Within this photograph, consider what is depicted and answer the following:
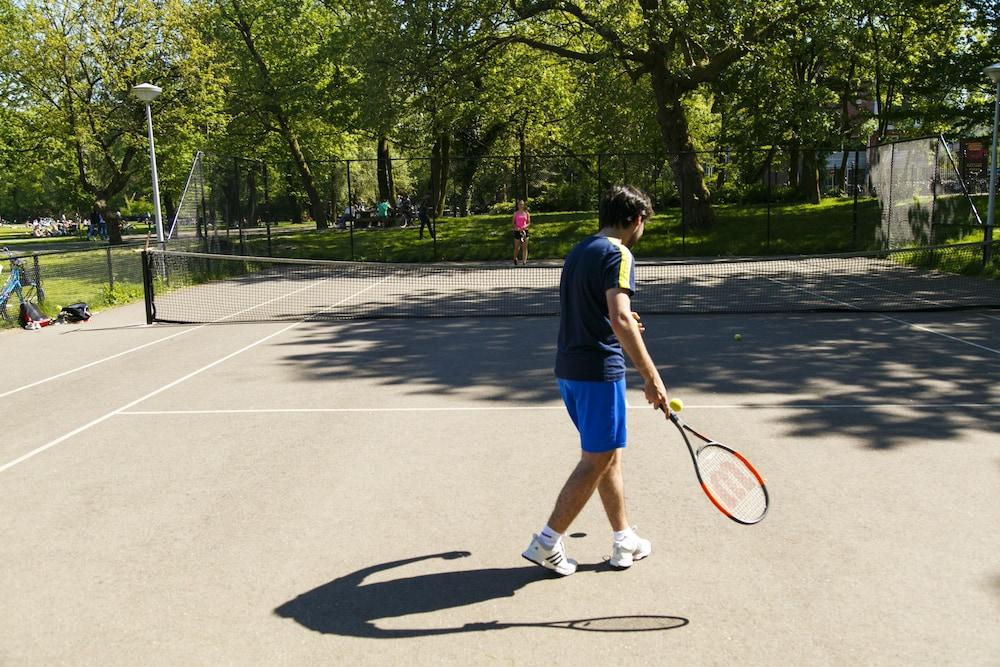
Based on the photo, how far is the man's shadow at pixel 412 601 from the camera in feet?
12.6

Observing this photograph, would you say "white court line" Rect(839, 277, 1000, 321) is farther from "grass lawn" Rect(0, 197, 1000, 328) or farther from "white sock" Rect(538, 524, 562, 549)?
"white sock" Rect(538, 524, 562, 549)

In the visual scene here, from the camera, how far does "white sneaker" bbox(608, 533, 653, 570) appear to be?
4.42 metres

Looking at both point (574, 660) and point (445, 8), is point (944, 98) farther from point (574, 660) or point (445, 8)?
point (574, 660)

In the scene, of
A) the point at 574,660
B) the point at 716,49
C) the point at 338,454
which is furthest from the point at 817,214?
the point at 574,660

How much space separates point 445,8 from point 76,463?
21.8 meters

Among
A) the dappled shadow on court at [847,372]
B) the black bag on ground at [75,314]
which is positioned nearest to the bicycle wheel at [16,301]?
the black bag on ground at [75,314]

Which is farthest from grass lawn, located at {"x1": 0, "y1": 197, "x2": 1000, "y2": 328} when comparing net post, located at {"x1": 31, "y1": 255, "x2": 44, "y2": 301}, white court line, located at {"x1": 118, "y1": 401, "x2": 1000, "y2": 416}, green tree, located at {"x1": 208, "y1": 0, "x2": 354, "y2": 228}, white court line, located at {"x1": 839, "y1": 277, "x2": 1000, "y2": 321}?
white court line, located at {"x1": 118, "y1": 401, "x2": 1000, "y2": 416}

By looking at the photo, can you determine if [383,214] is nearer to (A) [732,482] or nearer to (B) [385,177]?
(B) [385,177]

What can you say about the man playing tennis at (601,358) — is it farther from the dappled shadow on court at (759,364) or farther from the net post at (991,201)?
the net post at (991,201)

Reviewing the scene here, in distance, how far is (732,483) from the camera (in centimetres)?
442

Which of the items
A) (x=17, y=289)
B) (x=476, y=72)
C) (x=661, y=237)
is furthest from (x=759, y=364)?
(x=476, y=72)

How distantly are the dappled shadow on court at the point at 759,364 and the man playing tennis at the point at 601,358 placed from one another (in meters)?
2.68

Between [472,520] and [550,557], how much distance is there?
36.1 inches

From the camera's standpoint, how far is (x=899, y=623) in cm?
377
